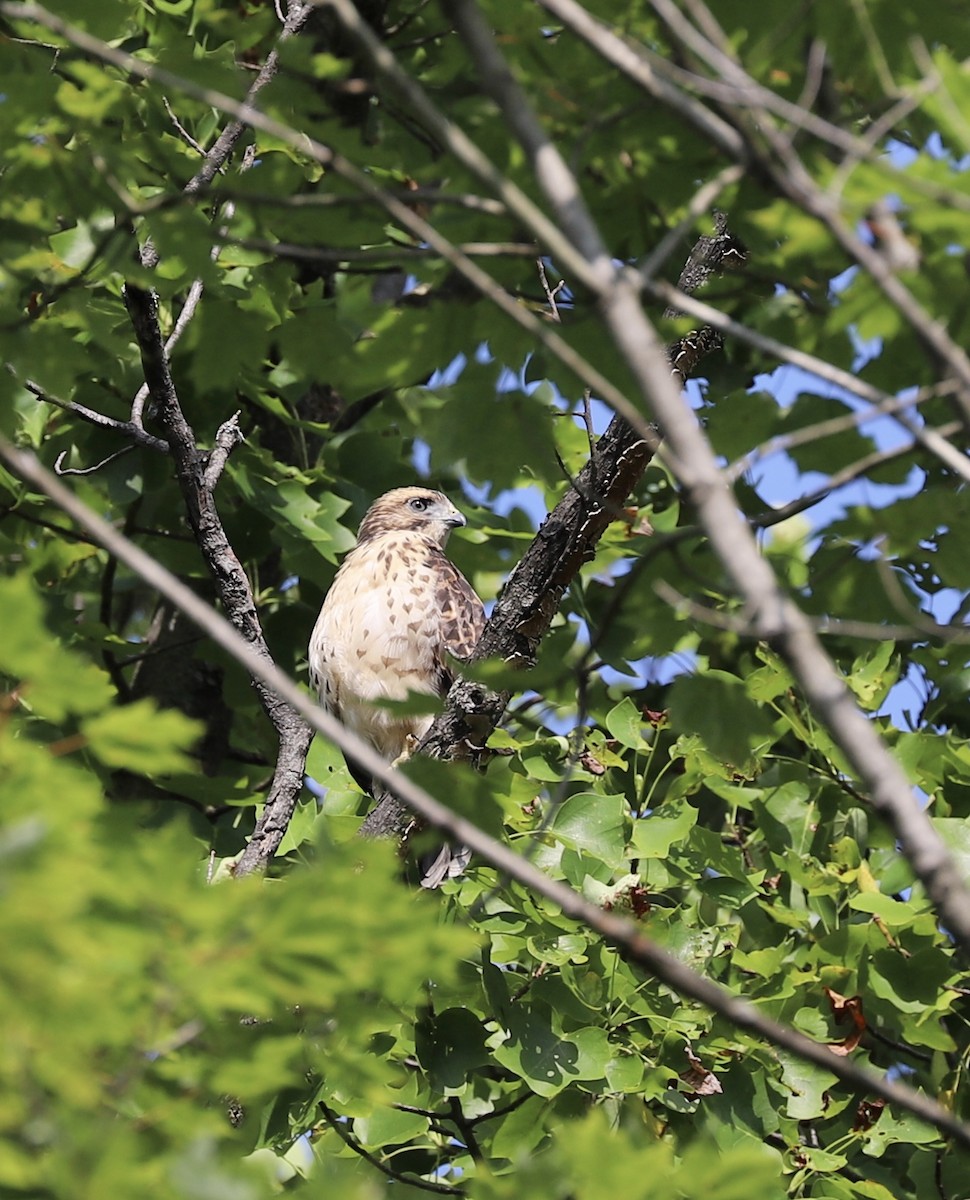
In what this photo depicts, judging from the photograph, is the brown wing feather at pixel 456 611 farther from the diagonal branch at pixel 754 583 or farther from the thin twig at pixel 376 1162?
the diagonal branch at pixel 754 583

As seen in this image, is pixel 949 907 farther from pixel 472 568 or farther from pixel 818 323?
pixel 472 568

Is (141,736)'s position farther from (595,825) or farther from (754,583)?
(595,825)

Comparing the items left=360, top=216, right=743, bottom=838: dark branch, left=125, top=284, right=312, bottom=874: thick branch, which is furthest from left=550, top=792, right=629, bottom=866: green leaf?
left=125, top=284, right=312, bottom=874: thick branch

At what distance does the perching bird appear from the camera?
5.70 m

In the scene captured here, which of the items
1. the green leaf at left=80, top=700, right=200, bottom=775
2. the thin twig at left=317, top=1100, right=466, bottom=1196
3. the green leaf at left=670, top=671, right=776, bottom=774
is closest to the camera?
the green leaf at left=80, top=700, right=200, bottom=775

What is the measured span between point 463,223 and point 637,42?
0.32 meters

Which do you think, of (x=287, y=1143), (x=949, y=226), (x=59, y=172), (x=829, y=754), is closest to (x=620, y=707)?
(x=829, y=754)

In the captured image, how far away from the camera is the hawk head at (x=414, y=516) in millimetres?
5879

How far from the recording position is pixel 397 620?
230 inches

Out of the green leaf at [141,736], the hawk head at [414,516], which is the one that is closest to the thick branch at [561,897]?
the green leaf at [141,736]

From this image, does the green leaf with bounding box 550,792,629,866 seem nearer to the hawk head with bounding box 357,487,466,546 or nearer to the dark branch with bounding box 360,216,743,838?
the dark branch with bounding box 360,216,743,838

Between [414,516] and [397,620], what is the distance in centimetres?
47

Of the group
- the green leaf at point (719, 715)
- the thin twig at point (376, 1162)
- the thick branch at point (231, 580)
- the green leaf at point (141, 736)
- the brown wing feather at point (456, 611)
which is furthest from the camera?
the brown wing feather at point (456, 611)

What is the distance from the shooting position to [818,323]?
1.99 m
